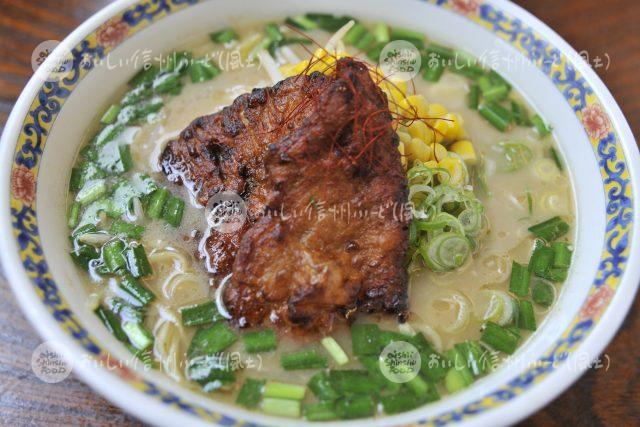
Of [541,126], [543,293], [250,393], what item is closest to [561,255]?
[543,293]

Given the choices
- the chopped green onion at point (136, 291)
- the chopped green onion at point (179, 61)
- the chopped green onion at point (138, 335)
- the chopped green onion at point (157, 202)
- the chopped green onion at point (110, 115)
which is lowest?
the chopped green onion at point (138, 335)

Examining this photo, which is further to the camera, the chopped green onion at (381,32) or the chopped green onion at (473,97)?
the chopped green onion at (381,32)

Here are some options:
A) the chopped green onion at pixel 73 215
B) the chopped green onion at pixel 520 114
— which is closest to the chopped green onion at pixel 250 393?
the chopped green onion at pixel 73 215

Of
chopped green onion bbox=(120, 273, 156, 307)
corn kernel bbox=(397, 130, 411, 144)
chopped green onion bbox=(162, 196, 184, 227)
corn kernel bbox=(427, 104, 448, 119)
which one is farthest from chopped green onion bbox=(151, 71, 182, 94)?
corn kernel bbox=(427, 104, 448, 119)

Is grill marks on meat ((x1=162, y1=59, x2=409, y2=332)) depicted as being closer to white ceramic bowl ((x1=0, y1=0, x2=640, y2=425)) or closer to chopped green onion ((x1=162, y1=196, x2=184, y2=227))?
chopped green onion ((x1=162, y1=196, x2=184, y2=227))

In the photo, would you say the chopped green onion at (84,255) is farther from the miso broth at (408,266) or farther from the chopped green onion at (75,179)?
the chopped green onion at (75,179)
